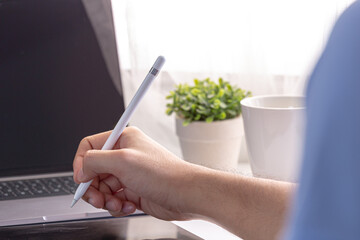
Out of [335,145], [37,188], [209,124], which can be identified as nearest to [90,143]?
[37,188]

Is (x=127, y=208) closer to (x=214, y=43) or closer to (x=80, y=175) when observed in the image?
(x=80, y=175)

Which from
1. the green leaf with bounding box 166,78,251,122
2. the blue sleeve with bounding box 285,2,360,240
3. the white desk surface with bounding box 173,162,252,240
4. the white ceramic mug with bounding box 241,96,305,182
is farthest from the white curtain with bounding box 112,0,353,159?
the blue sleeve with bounding box 285,2,360,240

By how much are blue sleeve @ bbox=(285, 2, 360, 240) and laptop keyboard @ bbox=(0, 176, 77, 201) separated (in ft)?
2.35

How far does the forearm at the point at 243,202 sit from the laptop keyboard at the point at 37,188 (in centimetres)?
29

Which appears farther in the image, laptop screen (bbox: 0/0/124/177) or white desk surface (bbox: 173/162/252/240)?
laptop screen (bbox: 0/0/124/177)

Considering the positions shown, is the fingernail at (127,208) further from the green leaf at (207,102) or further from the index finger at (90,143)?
the green leaf at (207,102)

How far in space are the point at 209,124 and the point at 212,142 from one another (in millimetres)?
40

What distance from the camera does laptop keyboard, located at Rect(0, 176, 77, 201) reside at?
0.89 m

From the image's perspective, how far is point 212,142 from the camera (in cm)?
103

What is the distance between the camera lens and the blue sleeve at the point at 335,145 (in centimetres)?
21

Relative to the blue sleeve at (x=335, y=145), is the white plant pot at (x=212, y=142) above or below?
below

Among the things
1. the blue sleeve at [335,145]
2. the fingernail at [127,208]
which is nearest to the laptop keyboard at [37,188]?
the fingernail at [127,208]

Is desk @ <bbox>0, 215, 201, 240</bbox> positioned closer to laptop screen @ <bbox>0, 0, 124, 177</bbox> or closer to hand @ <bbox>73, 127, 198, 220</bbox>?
hand @ <bbox>73, 127, 198, 220</bbox>

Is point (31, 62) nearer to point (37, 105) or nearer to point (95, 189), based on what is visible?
point (37, 105)
